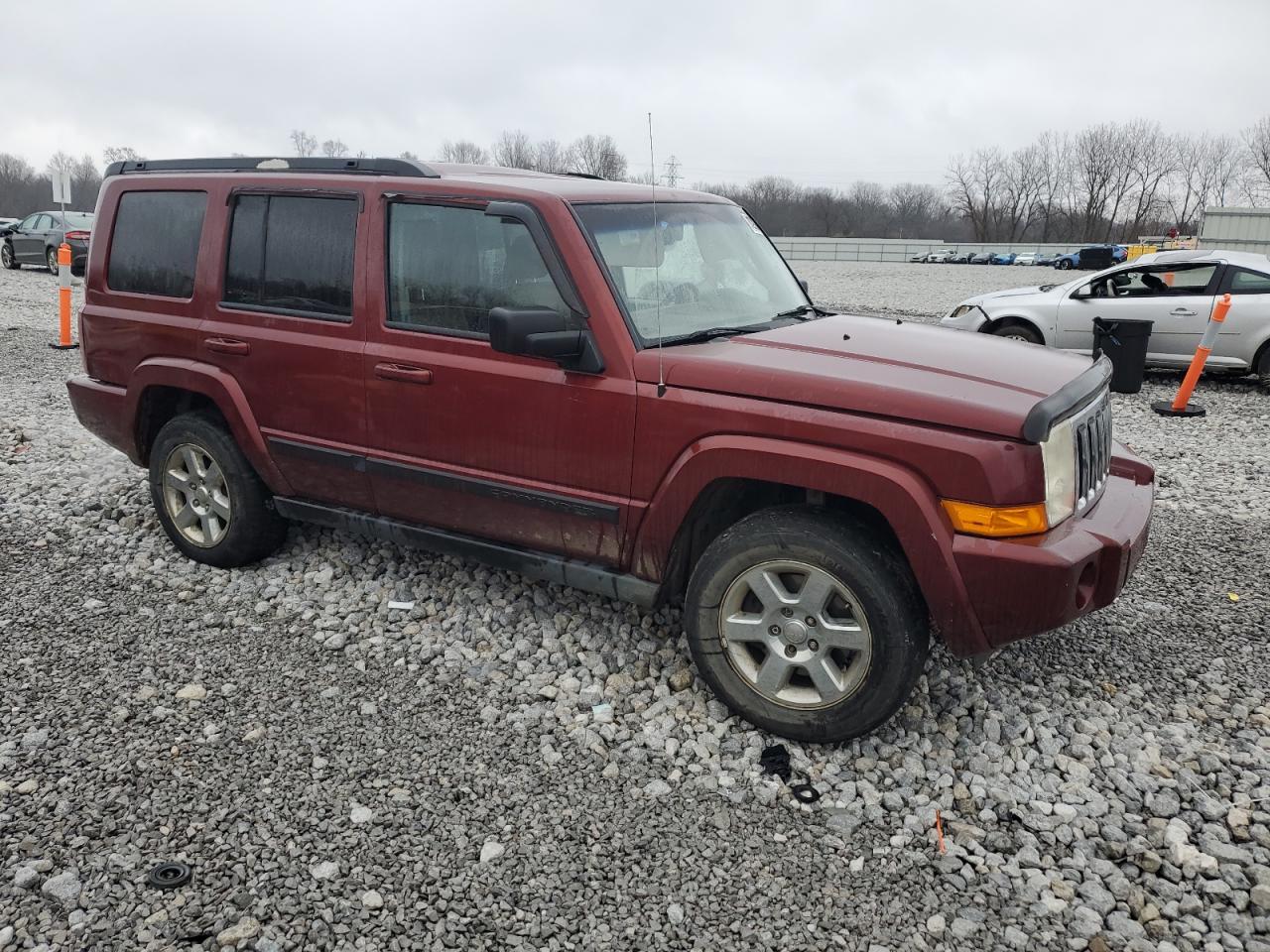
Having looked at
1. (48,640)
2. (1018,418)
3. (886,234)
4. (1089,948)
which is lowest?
(1089,948)

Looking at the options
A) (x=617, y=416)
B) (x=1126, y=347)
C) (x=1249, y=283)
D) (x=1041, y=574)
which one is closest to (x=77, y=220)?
(x=1126, y=347)

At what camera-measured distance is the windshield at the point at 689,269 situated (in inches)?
151

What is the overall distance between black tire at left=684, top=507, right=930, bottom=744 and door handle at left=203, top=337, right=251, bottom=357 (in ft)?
8.02

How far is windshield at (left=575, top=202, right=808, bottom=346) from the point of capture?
385cm

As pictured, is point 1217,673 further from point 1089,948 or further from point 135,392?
point 135,392

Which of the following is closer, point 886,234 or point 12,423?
point 12,423

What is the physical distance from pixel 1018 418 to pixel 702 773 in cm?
162

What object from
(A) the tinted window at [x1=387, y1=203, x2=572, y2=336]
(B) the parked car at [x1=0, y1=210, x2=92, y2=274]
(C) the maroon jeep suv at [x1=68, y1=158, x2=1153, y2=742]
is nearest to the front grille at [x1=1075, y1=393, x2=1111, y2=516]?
(C) the maroon jeep suv at [x1=68, y1=158, x2=1153, y2=742]

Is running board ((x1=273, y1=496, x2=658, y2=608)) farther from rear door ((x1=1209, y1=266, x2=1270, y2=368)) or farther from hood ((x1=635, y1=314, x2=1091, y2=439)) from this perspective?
rear door ((x1=1209, y1=266, x2=1270, y2=368))

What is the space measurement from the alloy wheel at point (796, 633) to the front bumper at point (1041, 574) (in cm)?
41

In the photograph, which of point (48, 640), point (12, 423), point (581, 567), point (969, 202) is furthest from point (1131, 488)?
point (969, 202)

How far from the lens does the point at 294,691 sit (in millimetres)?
3936

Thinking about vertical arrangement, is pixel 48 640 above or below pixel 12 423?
Answer: below

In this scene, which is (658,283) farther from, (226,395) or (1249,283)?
(1249,283)
